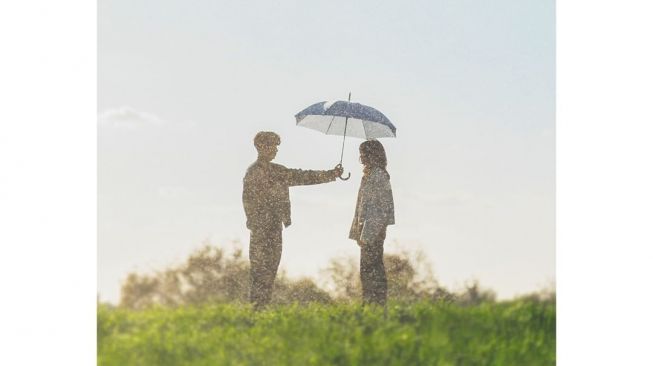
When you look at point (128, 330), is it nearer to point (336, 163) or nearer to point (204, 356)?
point (204, 356)

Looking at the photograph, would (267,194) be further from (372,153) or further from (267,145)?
(372,153)

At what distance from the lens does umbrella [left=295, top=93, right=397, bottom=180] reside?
38.3 ft

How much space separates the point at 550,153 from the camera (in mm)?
12453

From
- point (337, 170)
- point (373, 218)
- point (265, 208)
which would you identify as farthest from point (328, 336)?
point (337, 170)

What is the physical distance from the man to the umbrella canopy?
1.23ft

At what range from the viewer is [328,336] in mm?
10820

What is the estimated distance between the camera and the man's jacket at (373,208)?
11562mm

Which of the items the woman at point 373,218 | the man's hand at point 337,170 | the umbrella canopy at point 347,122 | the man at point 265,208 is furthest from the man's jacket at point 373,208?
the man at point 265,208

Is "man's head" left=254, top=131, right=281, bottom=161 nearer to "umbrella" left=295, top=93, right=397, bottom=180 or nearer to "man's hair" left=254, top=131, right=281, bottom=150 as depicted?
"man's hair" left=254, top=131, right=281, bottom=150

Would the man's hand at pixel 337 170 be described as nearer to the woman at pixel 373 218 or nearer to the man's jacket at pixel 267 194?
the woman at pixel 373 218

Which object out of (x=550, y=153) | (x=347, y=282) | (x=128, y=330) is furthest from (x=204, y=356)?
(x=550, y=153)

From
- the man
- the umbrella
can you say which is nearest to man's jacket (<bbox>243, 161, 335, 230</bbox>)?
the man

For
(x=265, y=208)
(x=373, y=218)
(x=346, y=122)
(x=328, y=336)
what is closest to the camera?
(x=328, y=336)

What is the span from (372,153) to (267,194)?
1085mm
